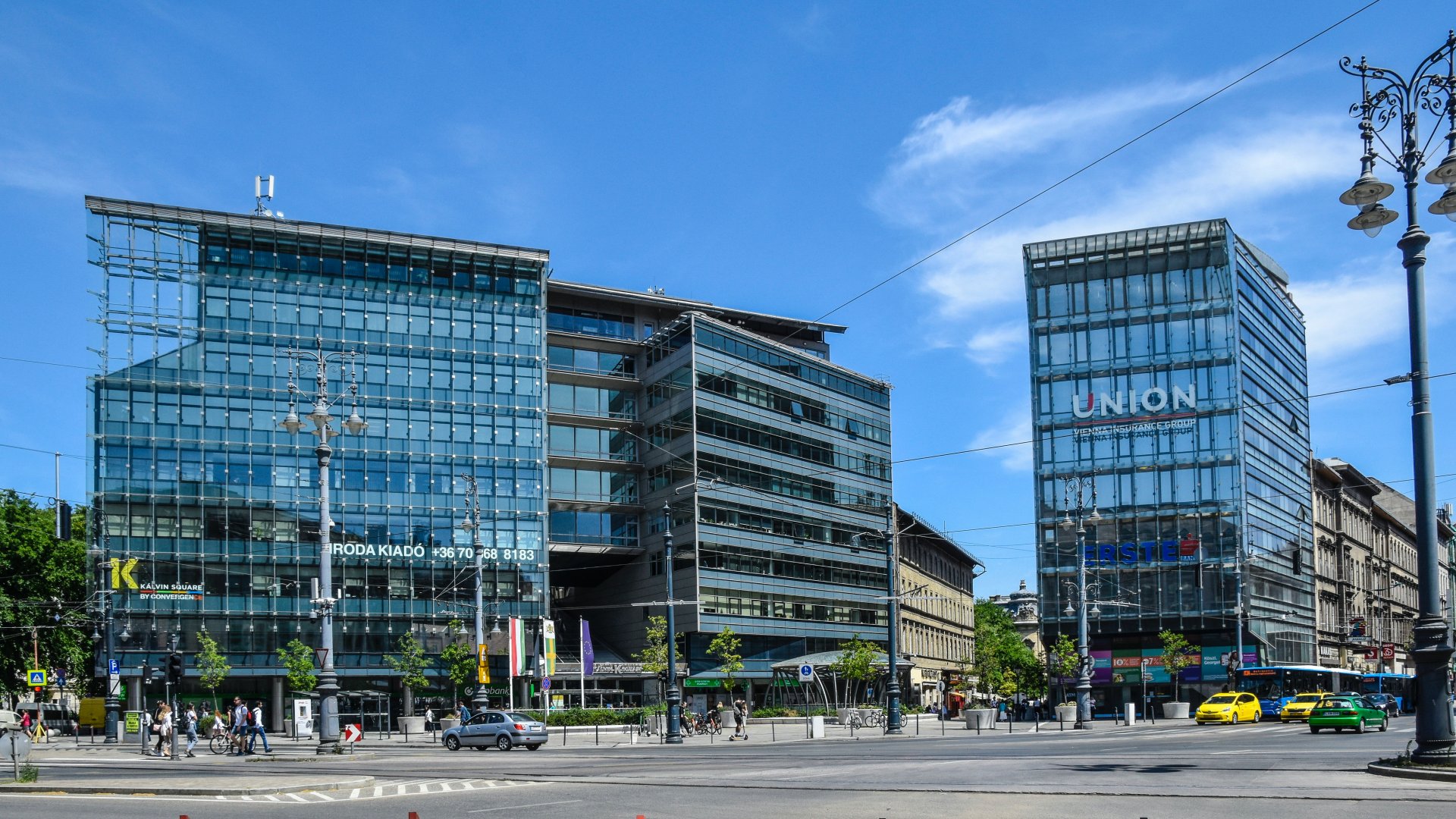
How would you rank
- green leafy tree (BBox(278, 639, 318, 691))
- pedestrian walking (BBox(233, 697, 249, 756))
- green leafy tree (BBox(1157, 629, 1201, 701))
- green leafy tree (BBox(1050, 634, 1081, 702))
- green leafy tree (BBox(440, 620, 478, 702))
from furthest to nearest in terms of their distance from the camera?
1. green leafy tree (BBox(1157, 629, 1201, 701))
2. green leafy tree (BBox(1050, 634, 1081, 702))
3. green leafy tree (BBox(278, 639, 318, 691))
4. green leafy tree (BBox(440, 620, 478, 702))
5. pedestrian walking (BBox(233, 697, 249, 756))

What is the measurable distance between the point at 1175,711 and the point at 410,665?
143 ft

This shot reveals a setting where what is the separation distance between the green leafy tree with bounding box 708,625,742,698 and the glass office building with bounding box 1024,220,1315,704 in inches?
876

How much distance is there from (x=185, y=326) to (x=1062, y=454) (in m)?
55.7

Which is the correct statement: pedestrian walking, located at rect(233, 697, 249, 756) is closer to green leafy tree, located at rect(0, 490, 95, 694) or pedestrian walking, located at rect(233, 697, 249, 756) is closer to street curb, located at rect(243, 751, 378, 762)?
street curb, located at rect(243, 751, 378, 762)

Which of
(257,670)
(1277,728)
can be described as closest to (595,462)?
(257,670)

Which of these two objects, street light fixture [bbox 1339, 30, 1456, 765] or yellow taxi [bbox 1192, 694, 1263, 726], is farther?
yellow taxi [bbox 1192, 694, 1263, 726]

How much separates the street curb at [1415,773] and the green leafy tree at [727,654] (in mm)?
53559

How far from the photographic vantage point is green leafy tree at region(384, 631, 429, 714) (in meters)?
71.2

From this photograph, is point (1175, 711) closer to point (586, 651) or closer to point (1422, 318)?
point (586, 651)

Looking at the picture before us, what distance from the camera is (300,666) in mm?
69938

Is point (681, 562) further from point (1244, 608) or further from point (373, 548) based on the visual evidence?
point (1244, 608)

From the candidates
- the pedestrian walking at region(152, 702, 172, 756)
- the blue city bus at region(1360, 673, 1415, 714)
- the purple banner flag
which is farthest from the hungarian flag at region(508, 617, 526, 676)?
the blue city bus at region(1360, 673, 1415, 714)

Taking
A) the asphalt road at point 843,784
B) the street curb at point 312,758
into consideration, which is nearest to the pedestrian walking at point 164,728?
the asphalt road at point 843,784

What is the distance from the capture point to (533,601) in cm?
8194
